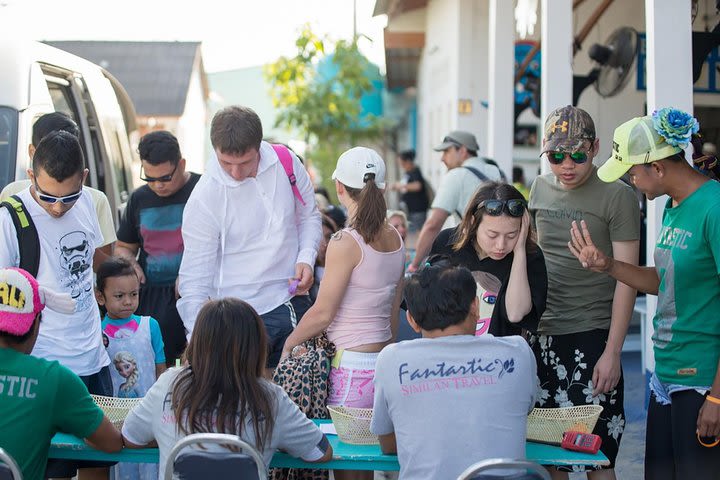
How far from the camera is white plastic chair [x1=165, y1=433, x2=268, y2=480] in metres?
3.24

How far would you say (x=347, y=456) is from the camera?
3.64 m

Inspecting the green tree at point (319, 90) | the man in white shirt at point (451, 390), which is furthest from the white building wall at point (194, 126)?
the man in white shirt at point (451, 390)

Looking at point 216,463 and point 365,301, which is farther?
point 365,301

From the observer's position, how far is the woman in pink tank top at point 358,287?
4.31m

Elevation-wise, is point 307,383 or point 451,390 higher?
point 451,390

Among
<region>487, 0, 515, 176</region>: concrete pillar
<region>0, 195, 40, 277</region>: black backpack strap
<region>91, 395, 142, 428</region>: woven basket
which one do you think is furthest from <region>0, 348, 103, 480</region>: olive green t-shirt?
<region>487, 0, 515, 176</region>: concrete pillar

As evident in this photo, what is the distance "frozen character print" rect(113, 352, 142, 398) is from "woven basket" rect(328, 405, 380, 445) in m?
1.75

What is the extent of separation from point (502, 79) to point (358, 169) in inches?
244

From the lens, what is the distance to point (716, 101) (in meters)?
10.5

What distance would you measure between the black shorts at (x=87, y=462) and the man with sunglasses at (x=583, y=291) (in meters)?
2.02

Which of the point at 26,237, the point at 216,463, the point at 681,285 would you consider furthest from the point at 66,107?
the point at 681,285

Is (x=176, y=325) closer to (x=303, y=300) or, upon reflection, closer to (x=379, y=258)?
(x=303, y=300)

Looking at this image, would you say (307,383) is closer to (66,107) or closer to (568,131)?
(568,131)

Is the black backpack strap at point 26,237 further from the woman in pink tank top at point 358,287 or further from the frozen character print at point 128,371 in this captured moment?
the woman in pink tank top at point 358,287
